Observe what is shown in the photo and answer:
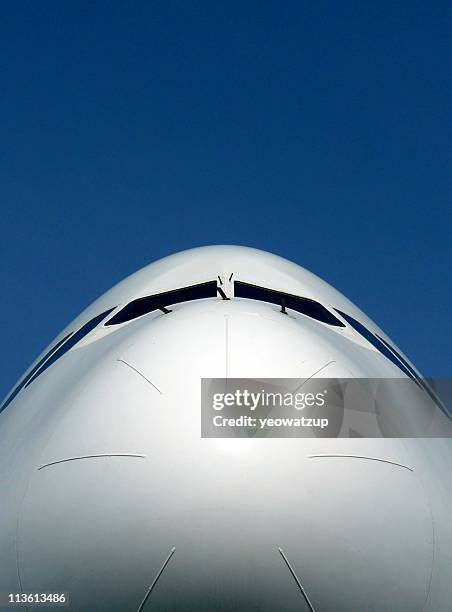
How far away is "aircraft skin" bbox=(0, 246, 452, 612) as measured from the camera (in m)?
5.73

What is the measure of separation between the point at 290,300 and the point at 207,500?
4165 mm

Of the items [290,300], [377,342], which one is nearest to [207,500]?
[290,300]

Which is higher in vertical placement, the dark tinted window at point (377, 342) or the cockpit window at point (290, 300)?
the cockpit window at point (290, 300)

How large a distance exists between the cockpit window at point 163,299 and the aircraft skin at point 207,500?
7.11 ft

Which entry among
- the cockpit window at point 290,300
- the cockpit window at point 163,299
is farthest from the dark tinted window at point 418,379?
the cockpit window at point 163,299

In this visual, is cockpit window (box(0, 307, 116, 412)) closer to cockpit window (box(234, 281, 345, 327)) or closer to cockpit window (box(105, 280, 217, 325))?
cockpit window (box(105, 280, 217, 325))

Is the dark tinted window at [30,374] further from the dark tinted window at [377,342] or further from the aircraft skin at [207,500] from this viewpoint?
the dark tinted window at [377,342]

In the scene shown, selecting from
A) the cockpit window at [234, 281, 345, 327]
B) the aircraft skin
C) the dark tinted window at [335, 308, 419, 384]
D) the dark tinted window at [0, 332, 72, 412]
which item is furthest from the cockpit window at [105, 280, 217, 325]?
the aircraft skin

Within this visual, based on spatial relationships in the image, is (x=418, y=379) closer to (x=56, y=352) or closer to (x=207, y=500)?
(x=56, y=352)

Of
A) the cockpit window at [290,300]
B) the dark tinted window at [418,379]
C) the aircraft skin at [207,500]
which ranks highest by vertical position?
the cockpit window at [290,300]

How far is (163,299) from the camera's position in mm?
9812

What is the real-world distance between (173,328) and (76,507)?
5.51 ft

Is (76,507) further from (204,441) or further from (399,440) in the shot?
(399,440)

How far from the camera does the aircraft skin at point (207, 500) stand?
226 inches
